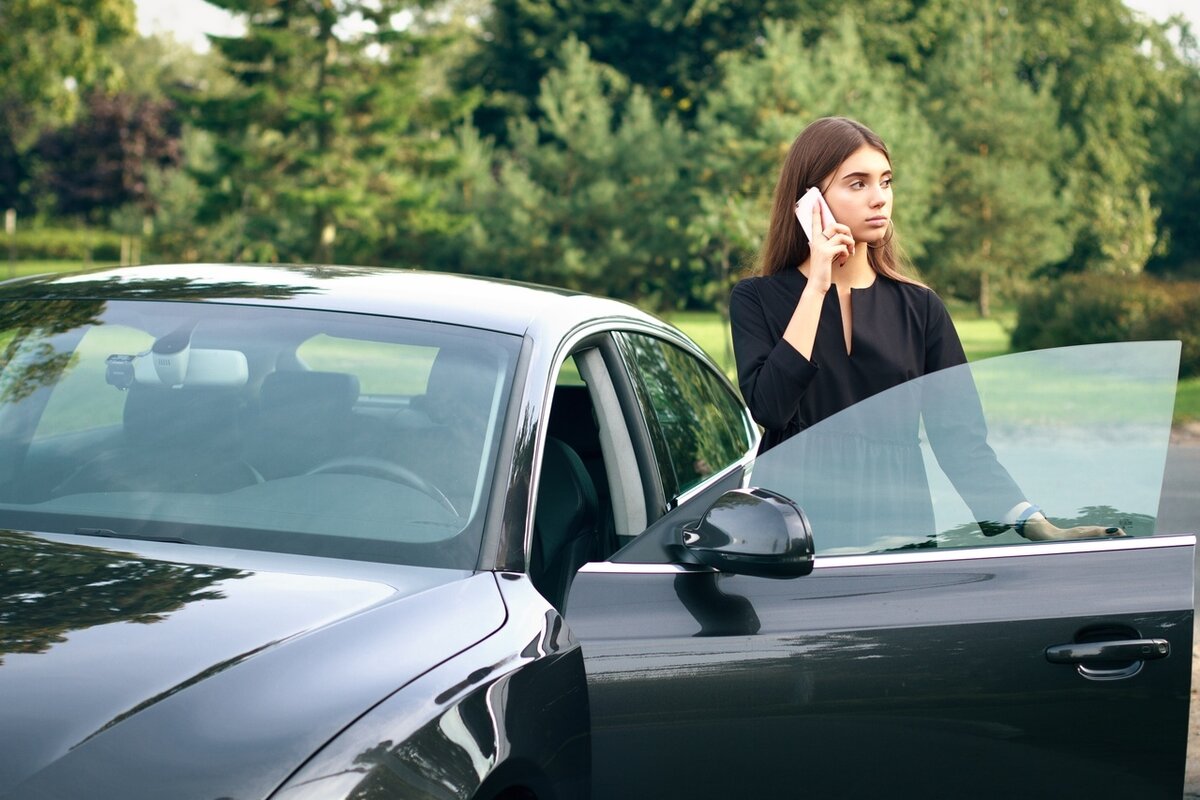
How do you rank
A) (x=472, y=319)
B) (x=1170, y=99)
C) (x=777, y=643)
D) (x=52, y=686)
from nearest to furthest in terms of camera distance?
(x=52, y=686) → (x=777, y=643) → (x=472, y=319) → (x=1170, y=99)

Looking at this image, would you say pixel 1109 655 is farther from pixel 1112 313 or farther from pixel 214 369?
pixel 1112 313

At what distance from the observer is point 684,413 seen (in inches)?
152

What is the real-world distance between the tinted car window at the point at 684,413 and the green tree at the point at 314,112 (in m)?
36.4

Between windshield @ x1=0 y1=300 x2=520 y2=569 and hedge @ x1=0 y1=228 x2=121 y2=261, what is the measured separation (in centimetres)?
6590

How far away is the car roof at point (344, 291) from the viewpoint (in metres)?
3.10

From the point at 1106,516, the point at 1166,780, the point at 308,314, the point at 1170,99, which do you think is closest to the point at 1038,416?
the point at 1106,516

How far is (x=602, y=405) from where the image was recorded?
337 centimetres

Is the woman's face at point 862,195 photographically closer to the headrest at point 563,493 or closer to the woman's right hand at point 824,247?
the woman's right hand at point 824,247

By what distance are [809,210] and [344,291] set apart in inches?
41.9

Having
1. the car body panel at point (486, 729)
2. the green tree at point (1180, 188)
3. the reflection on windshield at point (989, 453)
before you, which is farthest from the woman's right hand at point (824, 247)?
the green tree at point (1180, 188)

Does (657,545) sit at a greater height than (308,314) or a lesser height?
lesser

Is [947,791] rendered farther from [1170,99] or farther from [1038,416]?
[1170,99]

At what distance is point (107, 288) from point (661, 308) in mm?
48167

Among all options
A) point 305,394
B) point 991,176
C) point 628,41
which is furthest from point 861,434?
point 628,41
